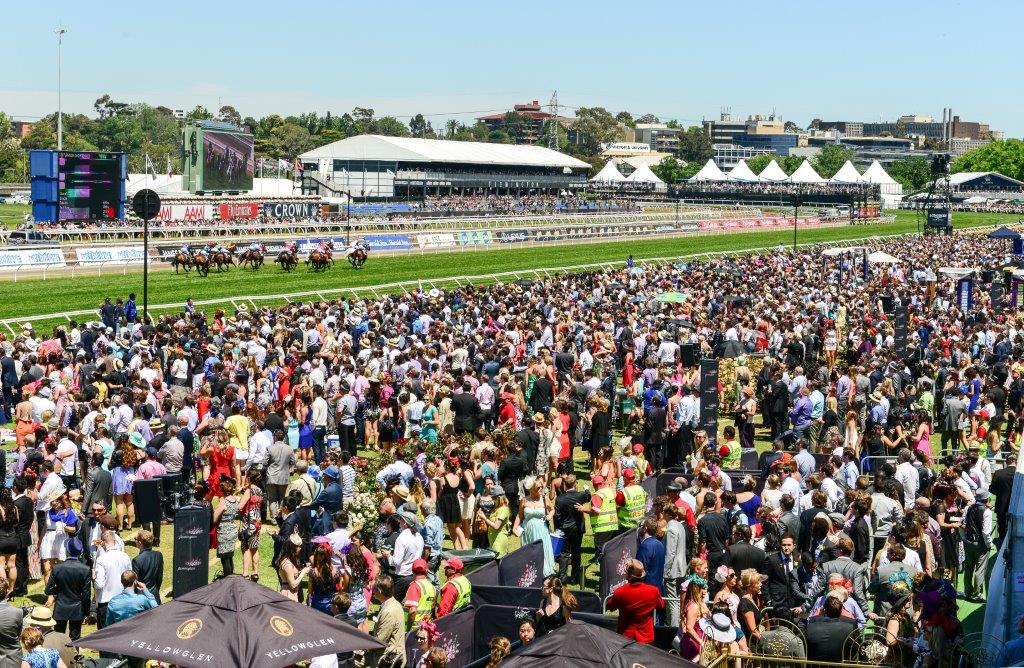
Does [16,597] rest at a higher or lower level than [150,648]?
lower

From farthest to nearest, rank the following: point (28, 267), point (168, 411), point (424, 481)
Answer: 1. point (28, 267)
2. point (168, 411)
3. point (424, 481)

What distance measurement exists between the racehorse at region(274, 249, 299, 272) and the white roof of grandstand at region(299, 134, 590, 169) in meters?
77.0

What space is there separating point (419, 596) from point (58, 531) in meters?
3.77

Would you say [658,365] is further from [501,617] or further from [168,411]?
[501,617]

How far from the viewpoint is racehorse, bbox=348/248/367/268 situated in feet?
161

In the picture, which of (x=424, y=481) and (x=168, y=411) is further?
(x=168, y=411)

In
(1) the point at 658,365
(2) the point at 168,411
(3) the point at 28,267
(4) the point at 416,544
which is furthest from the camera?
(3) the point at 28,267

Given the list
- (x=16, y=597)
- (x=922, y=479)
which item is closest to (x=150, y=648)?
(x=16, y=597)

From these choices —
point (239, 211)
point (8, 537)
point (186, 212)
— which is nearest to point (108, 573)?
point (8, 537)

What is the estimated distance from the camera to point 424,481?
1391cm

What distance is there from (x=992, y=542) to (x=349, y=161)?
11426 centimetres

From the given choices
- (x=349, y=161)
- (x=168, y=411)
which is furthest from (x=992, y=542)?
(x=349, y=161)

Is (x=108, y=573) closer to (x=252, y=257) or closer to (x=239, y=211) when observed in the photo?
(x=252, y=257)

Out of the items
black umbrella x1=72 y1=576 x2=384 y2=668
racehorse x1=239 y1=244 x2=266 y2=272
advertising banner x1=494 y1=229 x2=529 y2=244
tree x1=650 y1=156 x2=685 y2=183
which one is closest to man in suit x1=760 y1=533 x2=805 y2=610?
black umbrella x1=72 y1=576 x2=384 y2=668
